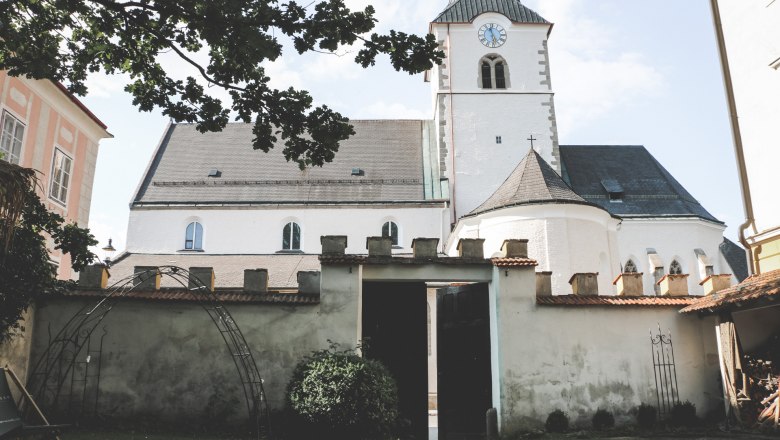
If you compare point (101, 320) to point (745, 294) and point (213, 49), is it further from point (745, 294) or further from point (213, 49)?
point (745, 294)

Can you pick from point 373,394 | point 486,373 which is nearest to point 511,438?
point 486,373

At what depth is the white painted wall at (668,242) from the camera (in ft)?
81.5

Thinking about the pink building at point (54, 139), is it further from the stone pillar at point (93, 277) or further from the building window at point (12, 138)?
the stone pillar at point (93, 277)

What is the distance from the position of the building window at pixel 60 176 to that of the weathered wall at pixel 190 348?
758 centimetres

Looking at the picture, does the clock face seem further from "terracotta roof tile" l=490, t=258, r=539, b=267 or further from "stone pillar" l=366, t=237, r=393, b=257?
"stone pillar" l=366, t=237, r=393, b=257

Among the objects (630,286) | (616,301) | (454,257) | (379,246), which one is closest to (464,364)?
(454,257)

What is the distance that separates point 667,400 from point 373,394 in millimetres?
5728

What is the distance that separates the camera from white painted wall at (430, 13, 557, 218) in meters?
26.7

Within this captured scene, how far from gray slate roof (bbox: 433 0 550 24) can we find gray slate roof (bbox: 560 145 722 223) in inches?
234

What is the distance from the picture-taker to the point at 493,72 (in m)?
28.6

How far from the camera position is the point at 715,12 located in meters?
15.1

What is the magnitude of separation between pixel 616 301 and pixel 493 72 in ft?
58.0

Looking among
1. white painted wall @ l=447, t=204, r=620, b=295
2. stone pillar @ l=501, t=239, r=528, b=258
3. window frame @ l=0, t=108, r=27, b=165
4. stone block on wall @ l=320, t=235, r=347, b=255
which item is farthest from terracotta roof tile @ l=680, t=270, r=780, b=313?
window frame @ l=0, t=108, r=27, b=165

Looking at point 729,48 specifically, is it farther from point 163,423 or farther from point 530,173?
point 163,423
